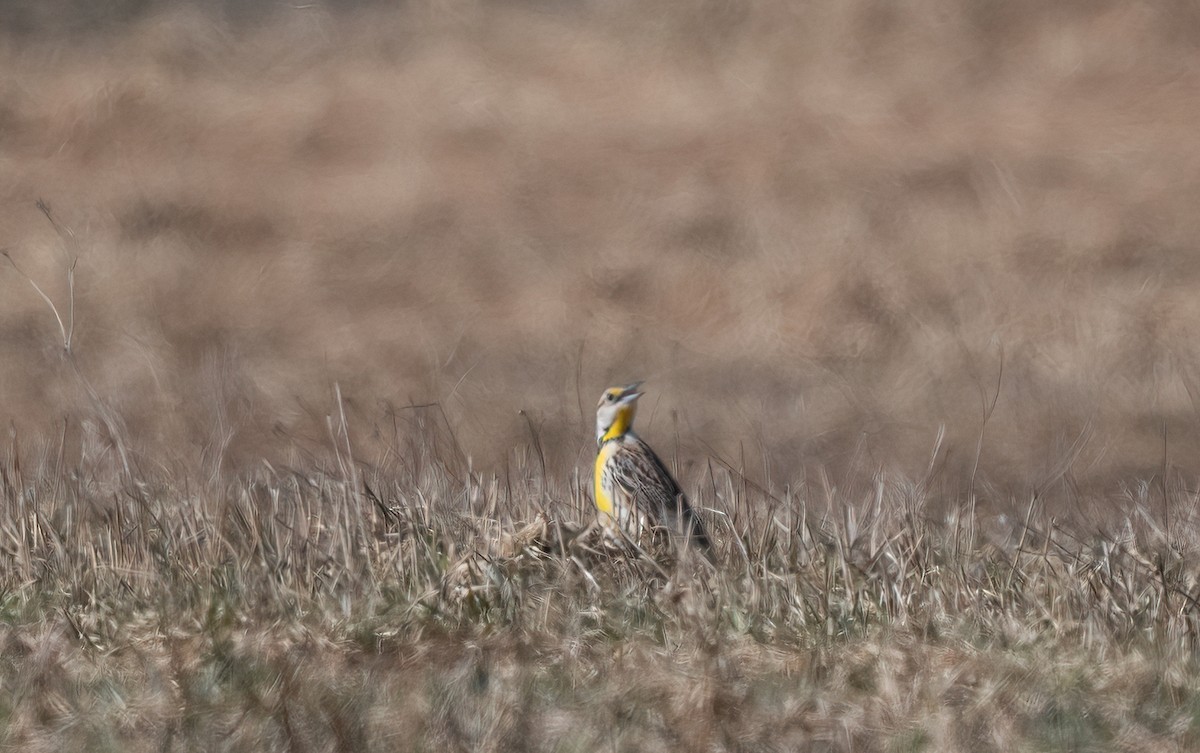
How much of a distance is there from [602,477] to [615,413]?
0.32 meters

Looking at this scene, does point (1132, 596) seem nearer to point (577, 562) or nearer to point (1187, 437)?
point (577, 562)

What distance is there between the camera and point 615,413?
5.85 m

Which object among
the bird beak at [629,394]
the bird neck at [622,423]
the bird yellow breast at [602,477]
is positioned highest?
the bird beak at [629,394]

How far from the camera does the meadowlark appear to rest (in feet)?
16.6

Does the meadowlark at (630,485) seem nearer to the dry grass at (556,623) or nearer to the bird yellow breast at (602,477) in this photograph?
the bird yellow breast at (602,477)

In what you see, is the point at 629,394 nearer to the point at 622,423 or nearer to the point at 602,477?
the point at 622,423

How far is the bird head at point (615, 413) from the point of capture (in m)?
5.81

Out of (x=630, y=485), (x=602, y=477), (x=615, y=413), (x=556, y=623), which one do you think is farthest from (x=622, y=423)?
(x=556, y=623)

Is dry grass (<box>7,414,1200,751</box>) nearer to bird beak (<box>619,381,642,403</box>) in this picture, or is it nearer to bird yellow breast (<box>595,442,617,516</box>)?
bird yellow breast (<box>595,442,617,516</box>)

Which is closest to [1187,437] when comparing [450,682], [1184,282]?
[1184,282]

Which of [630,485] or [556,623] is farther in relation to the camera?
[630,485]

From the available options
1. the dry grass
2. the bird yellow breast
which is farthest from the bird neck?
the dry grass

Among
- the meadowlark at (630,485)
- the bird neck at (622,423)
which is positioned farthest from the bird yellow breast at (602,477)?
the bird neck at (622,423)

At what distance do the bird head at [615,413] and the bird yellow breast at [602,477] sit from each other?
4.7 inches
